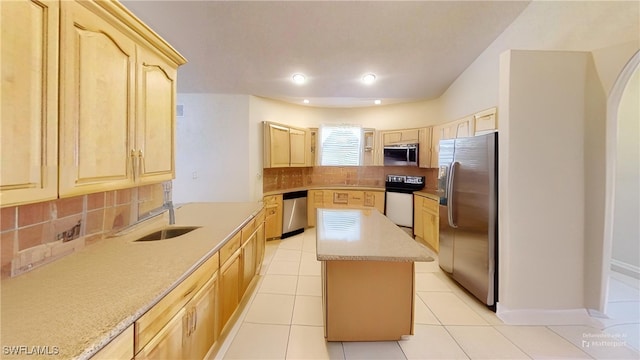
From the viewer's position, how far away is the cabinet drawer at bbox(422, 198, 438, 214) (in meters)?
3.52

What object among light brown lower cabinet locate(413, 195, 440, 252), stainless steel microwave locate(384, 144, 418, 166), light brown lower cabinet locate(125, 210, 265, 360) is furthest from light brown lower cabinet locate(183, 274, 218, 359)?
stainless steel microwave locate(384, 144, 418, 166)

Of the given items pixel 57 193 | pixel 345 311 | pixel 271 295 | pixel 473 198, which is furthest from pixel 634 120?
pixel 57 193

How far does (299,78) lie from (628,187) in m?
4.61

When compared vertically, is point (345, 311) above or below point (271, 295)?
above

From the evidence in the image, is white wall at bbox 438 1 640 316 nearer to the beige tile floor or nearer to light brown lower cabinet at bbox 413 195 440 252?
the beige tile floor

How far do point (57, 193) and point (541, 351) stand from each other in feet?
10.3

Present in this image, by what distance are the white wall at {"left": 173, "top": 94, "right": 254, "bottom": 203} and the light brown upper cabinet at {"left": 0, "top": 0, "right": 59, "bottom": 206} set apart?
2959 millimetres

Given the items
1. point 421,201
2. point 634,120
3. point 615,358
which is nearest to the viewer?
point 615,358

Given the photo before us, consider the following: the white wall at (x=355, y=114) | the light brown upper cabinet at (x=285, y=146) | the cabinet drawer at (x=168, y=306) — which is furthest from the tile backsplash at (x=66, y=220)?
the white wall at (x=355, y=114)

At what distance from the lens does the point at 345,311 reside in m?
1.75

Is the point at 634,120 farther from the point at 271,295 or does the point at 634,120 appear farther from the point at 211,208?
the point at 211,208

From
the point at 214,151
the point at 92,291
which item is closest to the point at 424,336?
the point at 92,291

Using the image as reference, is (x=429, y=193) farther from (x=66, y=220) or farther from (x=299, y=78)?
(x=66, y=220)

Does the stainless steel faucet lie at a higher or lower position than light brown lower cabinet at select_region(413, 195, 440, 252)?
higher
